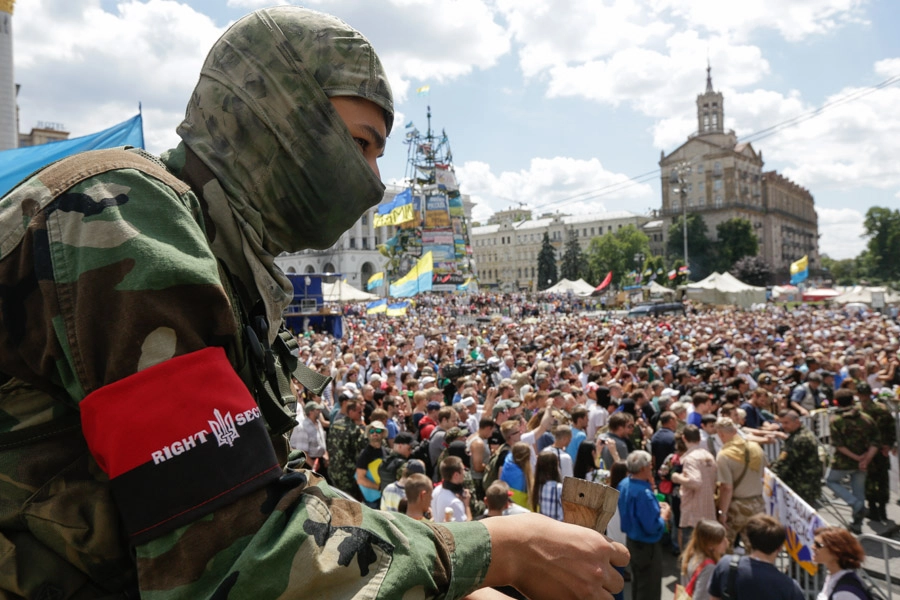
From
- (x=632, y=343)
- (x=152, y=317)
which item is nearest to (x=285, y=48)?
(x=152, y=317)

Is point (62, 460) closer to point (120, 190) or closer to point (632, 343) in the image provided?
point (120, 190)

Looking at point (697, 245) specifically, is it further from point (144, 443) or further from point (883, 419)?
point (144, 443)

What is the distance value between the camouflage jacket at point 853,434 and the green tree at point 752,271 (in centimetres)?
8000

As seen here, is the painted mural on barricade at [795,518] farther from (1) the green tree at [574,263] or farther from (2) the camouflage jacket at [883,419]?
(1) the green tree at [574,263]

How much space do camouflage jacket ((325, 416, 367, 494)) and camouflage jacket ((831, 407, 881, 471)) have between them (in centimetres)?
698

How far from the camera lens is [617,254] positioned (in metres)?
94.6

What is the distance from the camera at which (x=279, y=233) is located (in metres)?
1.18

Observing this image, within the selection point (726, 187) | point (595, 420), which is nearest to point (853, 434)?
point (595, 420)

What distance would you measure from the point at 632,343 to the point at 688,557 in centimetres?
1584

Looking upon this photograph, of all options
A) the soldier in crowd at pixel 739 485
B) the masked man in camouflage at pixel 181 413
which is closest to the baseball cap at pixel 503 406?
the soldier in crowd at pixel 739 485

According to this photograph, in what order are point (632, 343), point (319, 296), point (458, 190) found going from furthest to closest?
point (458, 190)
point (319, 296)
point (632, 343)

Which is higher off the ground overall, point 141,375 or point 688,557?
point 141,375

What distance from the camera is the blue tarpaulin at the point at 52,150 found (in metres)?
7.71

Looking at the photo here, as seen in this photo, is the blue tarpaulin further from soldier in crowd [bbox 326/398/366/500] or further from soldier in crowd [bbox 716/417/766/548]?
soldier in crowd [bbox 716/417/766/548]
